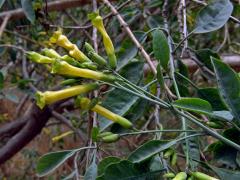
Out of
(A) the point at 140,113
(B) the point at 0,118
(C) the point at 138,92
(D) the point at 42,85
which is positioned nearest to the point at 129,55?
(A) the point at 140,113

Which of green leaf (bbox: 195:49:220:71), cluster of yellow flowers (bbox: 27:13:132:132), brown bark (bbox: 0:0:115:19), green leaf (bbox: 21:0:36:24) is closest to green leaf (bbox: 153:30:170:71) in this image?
cluster of yellow flowers (bbox: 27:13:132:132)

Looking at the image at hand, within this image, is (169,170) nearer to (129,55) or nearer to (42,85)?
(129,55)

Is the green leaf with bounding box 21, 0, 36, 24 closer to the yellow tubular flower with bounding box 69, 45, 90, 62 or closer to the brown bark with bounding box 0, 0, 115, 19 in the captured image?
the brown bark with bounding box 0, 0, 115, 19

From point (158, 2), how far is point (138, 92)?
2.86 feet

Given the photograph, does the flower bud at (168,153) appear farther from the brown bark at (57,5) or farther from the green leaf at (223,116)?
the brown bark at (57,5)

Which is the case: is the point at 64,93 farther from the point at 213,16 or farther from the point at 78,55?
the point at 213,16

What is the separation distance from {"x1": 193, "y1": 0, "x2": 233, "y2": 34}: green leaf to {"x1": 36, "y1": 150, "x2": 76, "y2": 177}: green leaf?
0.36 m

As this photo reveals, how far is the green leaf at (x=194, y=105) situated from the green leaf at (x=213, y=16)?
0.30 meters

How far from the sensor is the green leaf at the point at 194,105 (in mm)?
649

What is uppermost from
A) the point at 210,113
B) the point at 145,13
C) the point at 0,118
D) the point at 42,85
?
the point at 210,113

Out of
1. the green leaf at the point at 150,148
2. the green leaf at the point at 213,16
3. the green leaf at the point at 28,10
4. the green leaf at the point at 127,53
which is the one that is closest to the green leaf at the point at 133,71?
the green leaf at the point at 127,53

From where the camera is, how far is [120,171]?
700 millimetres

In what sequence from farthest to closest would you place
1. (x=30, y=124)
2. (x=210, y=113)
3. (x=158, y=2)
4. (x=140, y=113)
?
(x=30, y=124)
(x=158, y=2)
(x=140, y=113)
(x=210, y=113)

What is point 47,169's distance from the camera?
2.72ft
